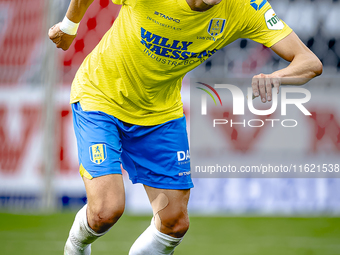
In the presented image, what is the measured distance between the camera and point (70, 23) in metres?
2.58

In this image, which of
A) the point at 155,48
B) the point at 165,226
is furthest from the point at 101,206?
the point at 155,48

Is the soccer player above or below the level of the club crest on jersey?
below

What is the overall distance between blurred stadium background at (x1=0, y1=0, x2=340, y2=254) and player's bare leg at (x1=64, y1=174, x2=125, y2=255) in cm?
255

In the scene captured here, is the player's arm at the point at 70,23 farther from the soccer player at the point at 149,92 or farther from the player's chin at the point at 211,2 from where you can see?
the player's chin at the point at 211,2

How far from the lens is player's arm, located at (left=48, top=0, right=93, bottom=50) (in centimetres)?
254

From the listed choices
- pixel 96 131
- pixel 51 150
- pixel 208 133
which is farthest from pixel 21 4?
pixel 96 131

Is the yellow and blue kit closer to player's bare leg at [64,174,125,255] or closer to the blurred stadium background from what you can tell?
player's bare leg at [64,174,125,255]

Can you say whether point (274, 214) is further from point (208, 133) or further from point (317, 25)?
point (317, 25)

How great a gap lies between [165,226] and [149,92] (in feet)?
2.39

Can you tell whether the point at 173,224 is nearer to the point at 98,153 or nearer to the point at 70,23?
the point at 98,153

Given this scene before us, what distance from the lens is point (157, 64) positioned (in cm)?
246

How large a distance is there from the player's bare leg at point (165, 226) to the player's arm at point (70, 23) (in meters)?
0.99

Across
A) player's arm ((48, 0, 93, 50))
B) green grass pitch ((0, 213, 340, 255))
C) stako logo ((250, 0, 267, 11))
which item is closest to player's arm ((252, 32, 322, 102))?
stako logo ((250, 0, 267, 11))

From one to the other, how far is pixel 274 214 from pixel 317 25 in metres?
2.18
